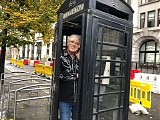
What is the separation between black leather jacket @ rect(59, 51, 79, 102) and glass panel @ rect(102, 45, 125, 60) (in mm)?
467

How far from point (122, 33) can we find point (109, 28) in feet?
1.07

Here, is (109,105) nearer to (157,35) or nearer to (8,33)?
(8,33)

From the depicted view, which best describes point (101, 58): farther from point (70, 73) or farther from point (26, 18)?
point (26, 18)

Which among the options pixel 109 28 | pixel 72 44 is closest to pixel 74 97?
pixel 72 44

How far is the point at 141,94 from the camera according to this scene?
894 cm

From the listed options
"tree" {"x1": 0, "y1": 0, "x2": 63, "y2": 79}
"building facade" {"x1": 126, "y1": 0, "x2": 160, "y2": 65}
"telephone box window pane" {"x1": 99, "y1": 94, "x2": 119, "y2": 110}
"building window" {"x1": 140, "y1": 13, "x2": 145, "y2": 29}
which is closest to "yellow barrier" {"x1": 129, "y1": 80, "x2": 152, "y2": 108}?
"tree" {"x1": 0, "y1": 0, "x2": 63, "y2": 79}

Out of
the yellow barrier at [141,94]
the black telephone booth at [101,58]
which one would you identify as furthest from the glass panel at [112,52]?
the yellow barrier at [141,94]

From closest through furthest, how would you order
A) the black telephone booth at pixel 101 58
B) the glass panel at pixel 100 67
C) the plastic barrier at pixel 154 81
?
Result: the black telephone booth at pixel 101 58 → the glass panel at pixel 100 67 → the plastic barrier at pixel 154 81

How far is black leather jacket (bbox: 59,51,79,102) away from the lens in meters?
3.57

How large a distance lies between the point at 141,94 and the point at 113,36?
598 cm

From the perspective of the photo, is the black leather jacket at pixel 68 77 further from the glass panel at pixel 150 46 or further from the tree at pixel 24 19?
the glass panel at pixel 150 46

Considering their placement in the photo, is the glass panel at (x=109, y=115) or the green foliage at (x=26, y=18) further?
the green foliage at (x=26, y=18)

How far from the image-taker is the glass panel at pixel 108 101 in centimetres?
344

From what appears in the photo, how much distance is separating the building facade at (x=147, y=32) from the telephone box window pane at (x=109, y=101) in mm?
24557
